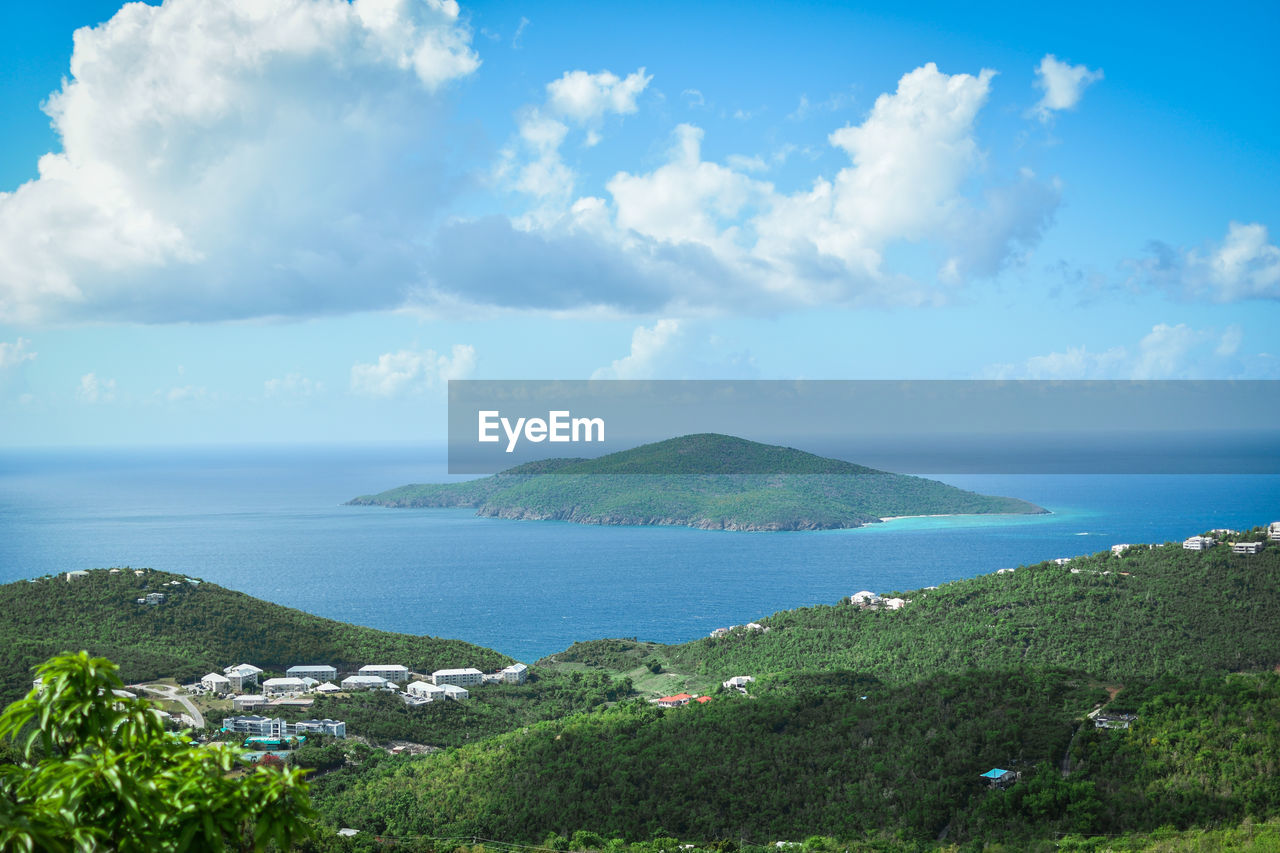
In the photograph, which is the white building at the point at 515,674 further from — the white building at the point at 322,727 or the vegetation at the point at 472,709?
the white building at the point at 322,727

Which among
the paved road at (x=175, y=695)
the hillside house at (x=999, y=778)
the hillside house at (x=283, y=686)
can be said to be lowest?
the hillside house at (x=283, y=686)

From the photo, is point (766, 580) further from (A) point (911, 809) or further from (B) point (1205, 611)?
(A) point (911, 809)

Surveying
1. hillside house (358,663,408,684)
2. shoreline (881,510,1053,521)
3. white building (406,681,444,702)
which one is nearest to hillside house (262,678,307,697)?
hillside house (358,663,408,684)

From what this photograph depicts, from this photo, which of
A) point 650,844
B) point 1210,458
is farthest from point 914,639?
point 1210,458

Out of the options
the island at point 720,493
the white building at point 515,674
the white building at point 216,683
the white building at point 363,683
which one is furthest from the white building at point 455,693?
the island at point 720,493

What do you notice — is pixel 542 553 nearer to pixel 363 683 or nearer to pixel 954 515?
pixel 954 515

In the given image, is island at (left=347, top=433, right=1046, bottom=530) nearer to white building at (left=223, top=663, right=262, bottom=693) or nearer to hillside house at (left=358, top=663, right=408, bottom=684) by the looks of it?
hillside house at (left=358, top=663, right=408, bottom=684)

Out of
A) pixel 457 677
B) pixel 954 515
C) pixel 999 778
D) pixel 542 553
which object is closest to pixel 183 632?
pixel 457 677
